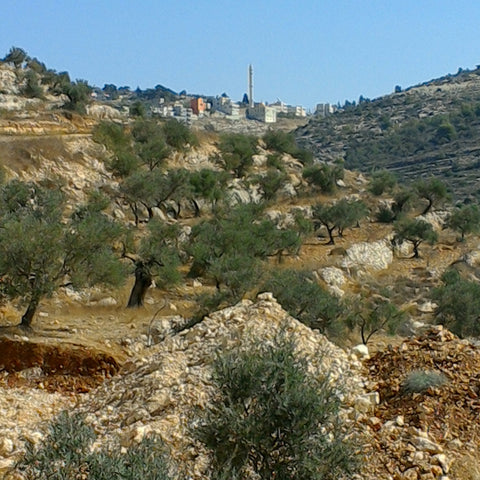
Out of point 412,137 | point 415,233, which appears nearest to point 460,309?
point 415,233

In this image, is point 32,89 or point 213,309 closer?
point 213,309

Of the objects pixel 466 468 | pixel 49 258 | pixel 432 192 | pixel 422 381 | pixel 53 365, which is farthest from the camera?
pixel 432 192

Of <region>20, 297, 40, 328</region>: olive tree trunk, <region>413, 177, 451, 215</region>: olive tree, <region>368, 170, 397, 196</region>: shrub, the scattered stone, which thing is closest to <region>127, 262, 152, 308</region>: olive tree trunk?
<region>20, 297, 40, 328</region>: olive tree trunk

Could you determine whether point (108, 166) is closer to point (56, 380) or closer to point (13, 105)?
point (13, 105)

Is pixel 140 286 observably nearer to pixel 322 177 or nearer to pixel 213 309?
pixel 213 309

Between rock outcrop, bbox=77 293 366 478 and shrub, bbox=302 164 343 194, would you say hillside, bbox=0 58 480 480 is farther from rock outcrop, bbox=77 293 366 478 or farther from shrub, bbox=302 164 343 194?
shrub, bbox=302 164 343 194

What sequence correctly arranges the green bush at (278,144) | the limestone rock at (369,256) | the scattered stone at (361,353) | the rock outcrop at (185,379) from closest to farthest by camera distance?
1. the rock outcrop at (185,379)
2. the scattered stone at (361,353)
3. the limestone rock at (369,256)
4. the green bush at (278,144)

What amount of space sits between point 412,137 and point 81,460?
86.7m

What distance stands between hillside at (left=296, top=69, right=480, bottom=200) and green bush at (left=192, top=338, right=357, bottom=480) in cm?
5659

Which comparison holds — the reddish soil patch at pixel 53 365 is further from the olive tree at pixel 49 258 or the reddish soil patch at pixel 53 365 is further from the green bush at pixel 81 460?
the green bush at pixel 81 460

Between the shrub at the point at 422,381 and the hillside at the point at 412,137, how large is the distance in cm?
5320

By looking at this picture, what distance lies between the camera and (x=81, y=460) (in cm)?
506

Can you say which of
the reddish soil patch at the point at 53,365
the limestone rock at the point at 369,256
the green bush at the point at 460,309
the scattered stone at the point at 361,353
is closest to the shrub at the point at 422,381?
the scattered stone at the point at 361,353

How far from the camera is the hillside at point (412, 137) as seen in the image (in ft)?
232
